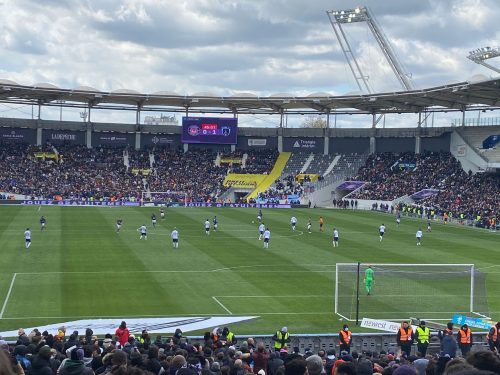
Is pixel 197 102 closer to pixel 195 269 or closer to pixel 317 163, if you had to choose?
pixel 317 163

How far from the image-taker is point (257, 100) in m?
90.8

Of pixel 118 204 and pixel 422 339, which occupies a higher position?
pixel 118 204

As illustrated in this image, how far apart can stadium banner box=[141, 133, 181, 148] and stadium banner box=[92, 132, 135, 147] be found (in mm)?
2010

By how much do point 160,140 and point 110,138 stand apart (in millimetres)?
7288

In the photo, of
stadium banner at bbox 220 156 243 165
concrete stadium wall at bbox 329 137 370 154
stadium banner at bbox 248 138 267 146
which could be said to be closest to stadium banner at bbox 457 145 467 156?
concrete stadium wall at bbox 329 137 370 154

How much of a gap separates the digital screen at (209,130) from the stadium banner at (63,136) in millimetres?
15103

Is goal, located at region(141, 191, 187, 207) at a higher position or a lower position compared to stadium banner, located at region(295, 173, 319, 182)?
lower

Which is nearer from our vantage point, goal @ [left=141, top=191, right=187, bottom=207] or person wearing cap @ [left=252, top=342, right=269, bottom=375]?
person wearing cap @ [left=252, top=342, right=269, bottom=375]

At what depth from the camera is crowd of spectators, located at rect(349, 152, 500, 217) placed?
72062mm

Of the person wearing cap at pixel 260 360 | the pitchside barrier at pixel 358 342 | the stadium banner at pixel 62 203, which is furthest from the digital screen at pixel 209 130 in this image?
the person wearing cap at pixel 260 360

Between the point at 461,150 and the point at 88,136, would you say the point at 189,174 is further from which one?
the point at 461,150

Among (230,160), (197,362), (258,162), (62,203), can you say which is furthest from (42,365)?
(230,160)

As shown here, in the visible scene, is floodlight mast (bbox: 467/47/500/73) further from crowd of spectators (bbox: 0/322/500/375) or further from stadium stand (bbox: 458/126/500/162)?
crowd of spectators (bbox: 0/322/500/375)

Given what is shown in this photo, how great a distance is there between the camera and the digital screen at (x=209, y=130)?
9712 centimetres
